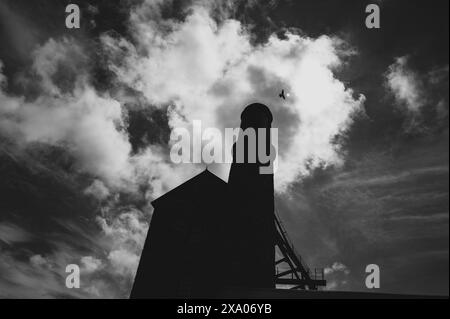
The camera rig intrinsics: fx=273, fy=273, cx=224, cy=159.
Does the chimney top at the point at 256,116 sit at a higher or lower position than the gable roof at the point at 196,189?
higher

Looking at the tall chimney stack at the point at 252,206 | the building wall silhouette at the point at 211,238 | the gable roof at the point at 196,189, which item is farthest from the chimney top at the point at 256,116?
the gable roof at the point at 196,189

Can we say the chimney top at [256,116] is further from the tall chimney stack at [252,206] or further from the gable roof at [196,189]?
the gable roof at [196,189]

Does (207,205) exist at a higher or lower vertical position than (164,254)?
higher

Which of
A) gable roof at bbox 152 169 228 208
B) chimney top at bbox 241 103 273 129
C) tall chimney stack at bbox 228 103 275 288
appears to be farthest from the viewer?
chimney top at bbox 241 103 273 129

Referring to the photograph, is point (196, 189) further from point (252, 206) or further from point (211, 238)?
point (252, 206)

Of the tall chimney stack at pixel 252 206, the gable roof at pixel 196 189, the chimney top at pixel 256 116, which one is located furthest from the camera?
the chimney top at pixel 256 116

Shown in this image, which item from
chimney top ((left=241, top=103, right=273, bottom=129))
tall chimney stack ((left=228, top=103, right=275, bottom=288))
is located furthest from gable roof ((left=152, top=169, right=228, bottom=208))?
chimney top ((left=241, top=103, right=273, bottom=129))

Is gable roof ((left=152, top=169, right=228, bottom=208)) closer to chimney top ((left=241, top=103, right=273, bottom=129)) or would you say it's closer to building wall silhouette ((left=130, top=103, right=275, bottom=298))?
building wall silhouette ((left=130, top=103, right=275, bottom=298))
